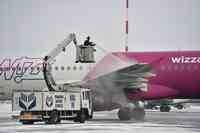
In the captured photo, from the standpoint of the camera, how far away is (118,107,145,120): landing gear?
40.9 meters

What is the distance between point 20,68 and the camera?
1666 inches

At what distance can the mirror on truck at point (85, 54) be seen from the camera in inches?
1641

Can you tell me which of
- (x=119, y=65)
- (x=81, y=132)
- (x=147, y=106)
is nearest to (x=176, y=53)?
(x=119, y=65)

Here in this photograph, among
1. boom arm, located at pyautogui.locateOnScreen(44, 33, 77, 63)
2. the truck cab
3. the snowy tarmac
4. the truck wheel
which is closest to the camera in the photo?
the snowy tarmac

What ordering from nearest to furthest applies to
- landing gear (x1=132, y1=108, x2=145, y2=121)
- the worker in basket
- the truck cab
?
the truck cab
landing gear (x1=132, y1=108, x2=145, y2=121)
the worker in basket

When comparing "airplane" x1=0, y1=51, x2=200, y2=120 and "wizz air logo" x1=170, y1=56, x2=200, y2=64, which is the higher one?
"wizz air logo" x1=170, y1=56, x2=200, y2=64

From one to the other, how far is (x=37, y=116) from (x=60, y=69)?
8.45 meters

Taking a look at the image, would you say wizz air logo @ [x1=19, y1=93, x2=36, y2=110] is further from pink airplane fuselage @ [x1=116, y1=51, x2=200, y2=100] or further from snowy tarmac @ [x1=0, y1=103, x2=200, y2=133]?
pink airplane fuselage @ [x1=116, y1=51, x2=200, y2=100]

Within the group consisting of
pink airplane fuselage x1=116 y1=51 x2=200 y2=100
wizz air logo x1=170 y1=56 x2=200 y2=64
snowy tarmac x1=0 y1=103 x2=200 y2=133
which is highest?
wizz air logo x1=170 y1=56 x2=200 y2=64

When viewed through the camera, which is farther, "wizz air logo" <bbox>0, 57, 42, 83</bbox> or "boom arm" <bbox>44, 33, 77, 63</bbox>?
"boom arm" <bbox>44, 33, 77, 63</bbox>

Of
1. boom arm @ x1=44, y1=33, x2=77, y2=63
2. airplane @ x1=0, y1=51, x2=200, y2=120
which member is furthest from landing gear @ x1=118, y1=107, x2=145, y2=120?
boom arm @ x1=44, y1=33, x2=77, y2=63

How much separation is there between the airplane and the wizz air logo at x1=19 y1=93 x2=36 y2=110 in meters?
6.29

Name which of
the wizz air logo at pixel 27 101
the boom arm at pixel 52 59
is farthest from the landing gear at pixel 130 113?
the wizz air logo at pixel 27 101

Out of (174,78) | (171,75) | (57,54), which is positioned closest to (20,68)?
(57,54)
